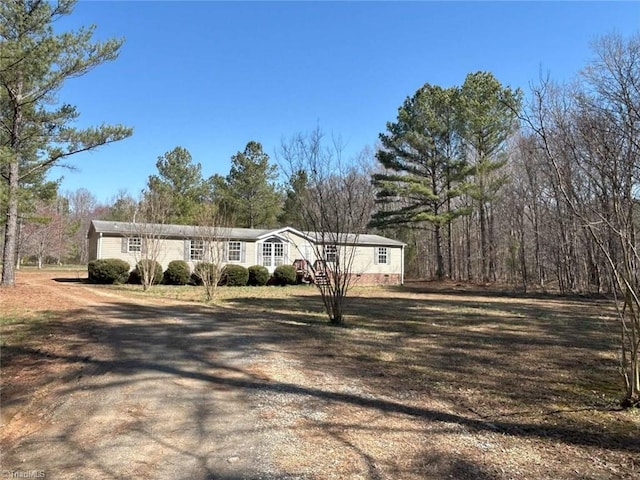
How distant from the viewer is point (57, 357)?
6016mm

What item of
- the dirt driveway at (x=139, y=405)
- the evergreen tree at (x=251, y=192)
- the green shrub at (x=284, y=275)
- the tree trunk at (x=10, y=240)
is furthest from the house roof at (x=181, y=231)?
the evergreen tree at (x=251, y=192)

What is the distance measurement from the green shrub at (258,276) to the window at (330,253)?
1184 cm

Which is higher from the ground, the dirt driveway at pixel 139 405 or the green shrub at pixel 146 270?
the green shrub at pixel 146 270

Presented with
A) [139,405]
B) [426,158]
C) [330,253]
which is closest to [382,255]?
[426,158]

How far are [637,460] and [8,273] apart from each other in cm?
1636

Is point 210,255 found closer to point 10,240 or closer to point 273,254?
point 10,240

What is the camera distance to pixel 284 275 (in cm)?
2212

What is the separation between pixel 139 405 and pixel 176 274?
16.8 m

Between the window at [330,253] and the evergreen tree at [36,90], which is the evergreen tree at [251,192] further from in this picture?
the window at [330,253]

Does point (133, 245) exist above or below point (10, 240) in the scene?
above

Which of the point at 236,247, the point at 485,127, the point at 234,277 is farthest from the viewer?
the point at 485,127

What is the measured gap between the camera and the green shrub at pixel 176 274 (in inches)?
792

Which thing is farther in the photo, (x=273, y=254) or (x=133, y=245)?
(x=273, y=254)

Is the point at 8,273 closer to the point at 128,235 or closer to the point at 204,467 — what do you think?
the point at 128,235
